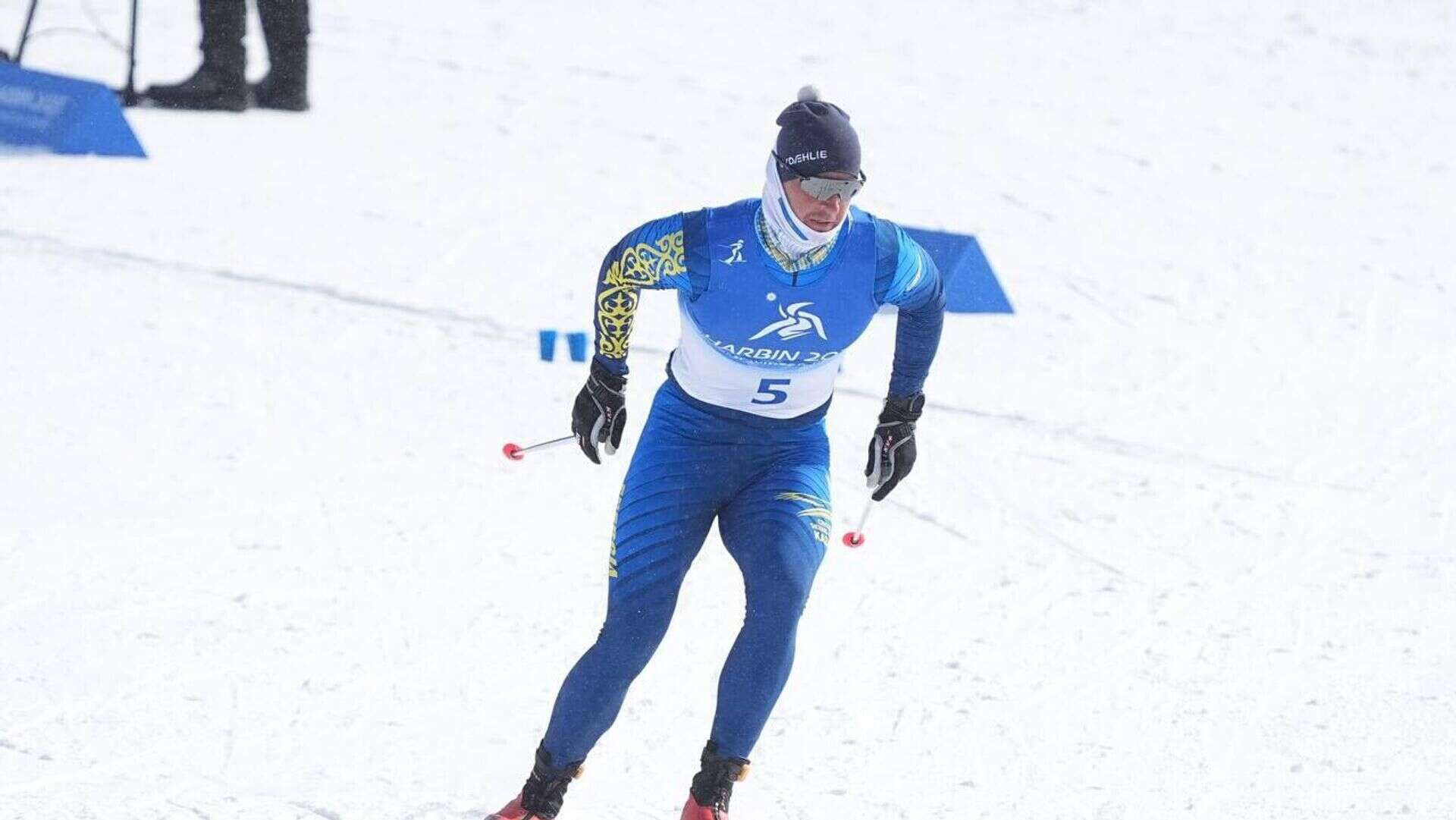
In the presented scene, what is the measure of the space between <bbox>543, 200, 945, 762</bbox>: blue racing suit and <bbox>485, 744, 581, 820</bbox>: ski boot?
44 mm

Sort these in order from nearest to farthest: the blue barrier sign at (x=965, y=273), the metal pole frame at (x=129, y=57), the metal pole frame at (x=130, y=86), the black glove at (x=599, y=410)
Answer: the black glove at (x=599, y=410) → the blue barrier sign at (x=965, y=273) → the metal pole frame at (x=129, y=57) → the metal pole frame at (x=130, y=86)

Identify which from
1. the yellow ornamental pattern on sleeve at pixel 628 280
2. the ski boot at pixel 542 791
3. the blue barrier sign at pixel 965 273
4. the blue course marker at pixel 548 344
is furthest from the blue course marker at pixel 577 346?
the ski boot at pixel 542 791

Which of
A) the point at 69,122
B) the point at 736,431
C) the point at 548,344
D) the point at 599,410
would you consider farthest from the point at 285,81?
the point at 736,431

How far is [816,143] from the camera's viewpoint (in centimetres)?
434

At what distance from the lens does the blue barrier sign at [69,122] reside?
11.1m

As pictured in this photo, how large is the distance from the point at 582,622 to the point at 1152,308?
17.6 ft

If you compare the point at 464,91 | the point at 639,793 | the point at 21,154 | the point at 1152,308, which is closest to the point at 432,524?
the point at 639,793

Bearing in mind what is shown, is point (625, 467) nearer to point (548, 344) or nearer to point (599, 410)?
point (548, 344)

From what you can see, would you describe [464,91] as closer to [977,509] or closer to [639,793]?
[977,509]

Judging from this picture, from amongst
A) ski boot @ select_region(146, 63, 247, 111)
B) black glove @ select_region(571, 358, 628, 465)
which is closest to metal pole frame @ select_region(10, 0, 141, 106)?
ski boot @ select_region(146, 63, 247, 111)

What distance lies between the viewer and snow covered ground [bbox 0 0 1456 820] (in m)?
5.14

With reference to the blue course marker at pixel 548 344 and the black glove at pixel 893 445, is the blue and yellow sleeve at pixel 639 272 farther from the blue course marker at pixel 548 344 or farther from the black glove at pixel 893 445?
the blue course marker at pixel 548 344

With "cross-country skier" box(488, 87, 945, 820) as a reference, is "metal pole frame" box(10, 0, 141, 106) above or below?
below

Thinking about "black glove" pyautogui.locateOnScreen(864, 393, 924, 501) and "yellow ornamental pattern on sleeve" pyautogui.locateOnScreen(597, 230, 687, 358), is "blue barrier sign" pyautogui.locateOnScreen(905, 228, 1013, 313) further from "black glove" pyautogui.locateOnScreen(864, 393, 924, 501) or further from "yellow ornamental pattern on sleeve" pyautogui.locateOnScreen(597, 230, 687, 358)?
"yellow ornamental pattern on sleeve" pyautogui.locateOnScreen(597, 230, 687, 358)
